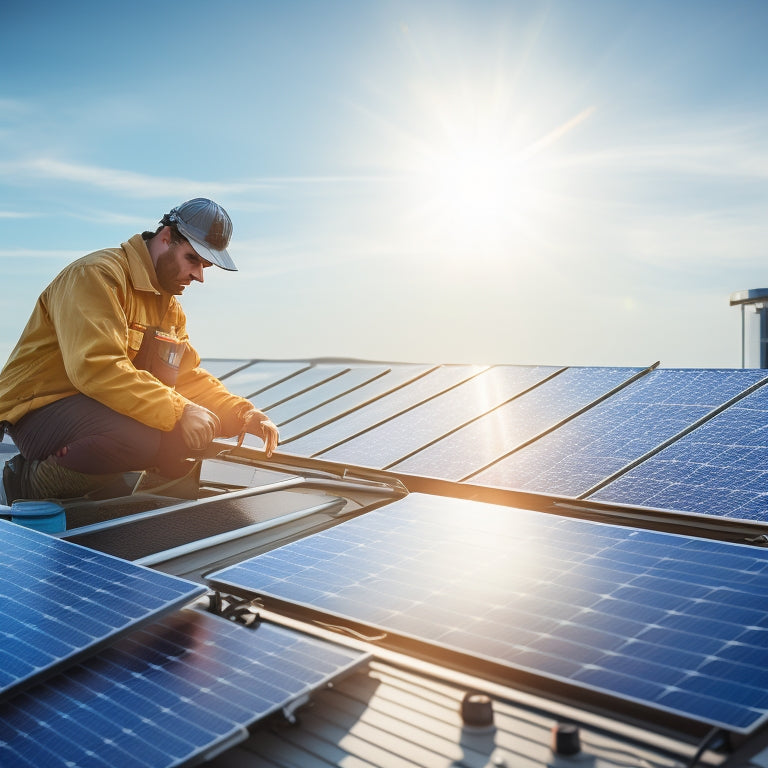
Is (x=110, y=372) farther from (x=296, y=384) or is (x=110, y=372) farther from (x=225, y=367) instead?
(x=225, y=367)

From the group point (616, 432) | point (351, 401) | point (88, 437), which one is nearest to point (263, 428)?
point (88, 437)

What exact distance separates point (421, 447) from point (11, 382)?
123 inches

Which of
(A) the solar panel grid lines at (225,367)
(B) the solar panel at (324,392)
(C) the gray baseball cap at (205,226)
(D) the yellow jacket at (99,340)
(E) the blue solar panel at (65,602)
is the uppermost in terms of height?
(C) the gray baseball cap at (205,226)

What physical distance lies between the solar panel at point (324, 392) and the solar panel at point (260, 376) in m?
0.85

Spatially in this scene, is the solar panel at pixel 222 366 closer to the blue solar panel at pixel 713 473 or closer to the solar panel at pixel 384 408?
the solar panel at pixel 384 408

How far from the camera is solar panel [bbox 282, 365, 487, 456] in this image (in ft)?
23.5

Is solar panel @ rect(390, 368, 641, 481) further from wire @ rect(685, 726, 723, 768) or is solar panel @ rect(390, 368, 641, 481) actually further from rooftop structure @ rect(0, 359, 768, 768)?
wire @ rect(685, 726, 723, 768)

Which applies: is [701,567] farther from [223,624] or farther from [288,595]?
[223,624]

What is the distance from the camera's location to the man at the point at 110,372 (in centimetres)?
543

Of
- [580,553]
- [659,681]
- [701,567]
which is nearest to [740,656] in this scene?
[659,681]

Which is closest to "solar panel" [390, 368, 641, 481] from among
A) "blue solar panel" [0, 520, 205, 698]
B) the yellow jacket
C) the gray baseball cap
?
the yellow jacket

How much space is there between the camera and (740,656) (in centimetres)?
273

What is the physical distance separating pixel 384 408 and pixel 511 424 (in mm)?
1547

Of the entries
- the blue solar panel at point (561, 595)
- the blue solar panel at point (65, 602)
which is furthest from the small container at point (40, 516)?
the blue solar panel at point (561, 595)
